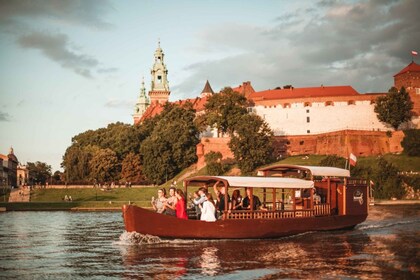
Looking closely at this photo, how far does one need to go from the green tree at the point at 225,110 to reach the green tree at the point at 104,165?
56.5ft

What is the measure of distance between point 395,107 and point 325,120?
14.7m

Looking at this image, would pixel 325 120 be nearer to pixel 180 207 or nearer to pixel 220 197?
pixel 220 197

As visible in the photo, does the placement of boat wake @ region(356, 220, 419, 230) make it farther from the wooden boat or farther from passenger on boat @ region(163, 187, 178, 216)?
passenger on boat @ region(163, 187, 178, 216)

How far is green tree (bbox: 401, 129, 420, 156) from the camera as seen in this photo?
265ft

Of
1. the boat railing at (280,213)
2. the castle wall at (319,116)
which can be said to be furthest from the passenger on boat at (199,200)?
the castle wall at (319,116)

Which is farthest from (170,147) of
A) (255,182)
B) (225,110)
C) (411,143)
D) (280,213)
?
(255,182)

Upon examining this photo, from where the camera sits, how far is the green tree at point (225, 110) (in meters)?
92.4

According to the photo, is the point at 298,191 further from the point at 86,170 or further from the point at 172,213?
the point at 86,170

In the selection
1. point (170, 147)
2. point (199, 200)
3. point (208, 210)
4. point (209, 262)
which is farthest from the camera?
point (170, 147)

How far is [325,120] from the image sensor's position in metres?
103

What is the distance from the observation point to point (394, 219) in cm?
3809

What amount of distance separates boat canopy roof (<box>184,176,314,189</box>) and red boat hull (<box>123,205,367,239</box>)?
65.8 inches

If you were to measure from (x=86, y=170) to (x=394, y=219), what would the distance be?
6302 centimetres

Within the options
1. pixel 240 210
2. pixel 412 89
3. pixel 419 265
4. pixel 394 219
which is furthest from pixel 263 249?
pixel 412 89
